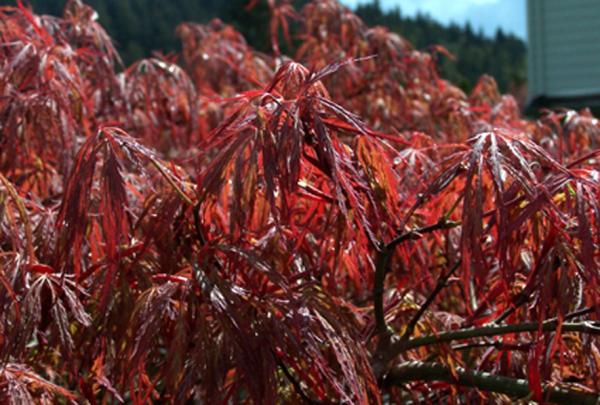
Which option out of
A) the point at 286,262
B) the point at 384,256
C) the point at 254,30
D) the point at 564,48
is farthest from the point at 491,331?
the point at 254,30

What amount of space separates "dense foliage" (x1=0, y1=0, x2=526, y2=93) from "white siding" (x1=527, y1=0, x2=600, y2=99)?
0.78 meters

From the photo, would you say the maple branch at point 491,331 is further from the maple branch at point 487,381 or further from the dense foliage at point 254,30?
the dense foliage at point 254,30

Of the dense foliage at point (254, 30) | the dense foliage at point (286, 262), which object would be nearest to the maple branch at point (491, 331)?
the dense foliage at point (286, 262)

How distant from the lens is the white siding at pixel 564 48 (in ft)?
26.3

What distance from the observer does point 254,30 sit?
12.8 metres

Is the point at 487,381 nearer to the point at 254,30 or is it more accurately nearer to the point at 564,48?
the point at 564,48

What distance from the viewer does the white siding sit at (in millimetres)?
8016

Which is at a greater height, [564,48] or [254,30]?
[564,48]

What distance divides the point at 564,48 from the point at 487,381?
749cm

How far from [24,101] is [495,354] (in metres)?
1.06

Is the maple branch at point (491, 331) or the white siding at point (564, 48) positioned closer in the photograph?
the maple branch at point (491, 331)

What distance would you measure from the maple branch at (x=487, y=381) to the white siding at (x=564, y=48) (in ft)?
23.3

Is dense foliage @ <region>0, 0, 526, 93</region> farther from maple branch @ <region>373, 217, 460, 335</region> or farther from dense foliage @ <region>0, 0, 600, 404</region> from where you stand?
maple branch @ <region>373, 217, 460, 335</region>

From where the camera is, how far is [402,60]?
11.1ft
